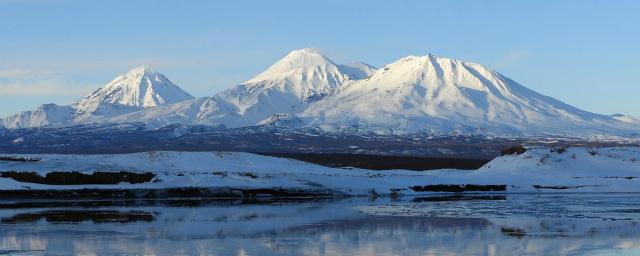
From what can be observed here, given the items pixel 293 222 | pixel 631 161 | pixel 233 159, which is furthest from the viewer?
pixel 631 161

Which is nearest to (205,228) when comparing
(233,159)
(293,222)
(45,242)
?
(293,222)

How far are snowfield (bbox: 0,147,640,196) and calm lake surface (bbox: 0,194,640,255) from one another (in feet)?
24.7

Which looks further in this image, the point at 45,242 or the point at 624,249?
the point at 45,242

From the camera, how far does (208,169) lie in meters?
57.8

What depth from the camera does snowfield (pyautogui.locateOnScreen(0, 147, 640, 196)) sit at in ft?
169

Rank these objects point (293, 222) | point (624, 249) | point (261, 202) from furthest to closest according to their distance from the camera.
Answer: point (261, 202), point (293, 222), point (624, 249)

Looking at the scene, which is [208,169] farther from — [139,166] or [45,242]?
[45,242]

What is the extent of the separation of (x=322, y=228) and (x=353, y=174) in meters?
29.6

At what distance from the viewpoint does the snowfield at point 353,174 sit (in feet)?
169

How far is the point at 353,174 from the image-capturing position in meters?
59.3

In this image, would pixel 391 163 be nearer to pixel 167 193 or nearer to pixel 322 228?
pixel 167 193

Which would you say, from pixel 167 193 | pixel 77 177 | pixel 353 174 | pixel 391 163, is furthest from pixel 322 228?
pixel 391 163

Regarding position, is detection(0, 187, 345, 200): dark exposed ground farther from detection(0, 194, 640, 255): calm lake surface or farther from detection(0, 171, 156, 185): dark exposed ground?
detection(0, 194, 640, 255): calm lake surface

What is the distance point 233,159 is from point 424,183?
39.6ft
